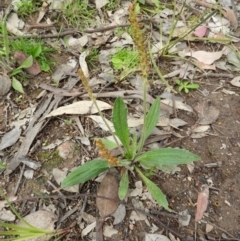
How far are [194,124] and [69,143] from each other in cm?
69

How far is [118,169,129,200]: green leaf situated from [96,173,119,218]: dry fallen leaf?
0.08 m

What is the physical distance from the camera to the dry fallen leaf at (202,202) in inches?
69.5

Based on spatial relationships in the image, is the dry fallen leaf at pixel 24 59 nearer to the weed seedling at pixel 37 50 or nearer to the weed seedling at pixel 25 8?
the weed seedling at pixel 37 50

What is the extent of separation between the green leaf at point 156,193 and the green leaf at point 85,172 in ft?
0.64

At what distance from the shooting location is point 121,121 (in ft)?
5.82

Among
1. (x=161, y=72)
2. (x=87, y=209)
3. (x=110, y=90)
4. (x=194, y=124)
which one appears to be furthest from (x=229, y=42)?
(x=87, y=209)

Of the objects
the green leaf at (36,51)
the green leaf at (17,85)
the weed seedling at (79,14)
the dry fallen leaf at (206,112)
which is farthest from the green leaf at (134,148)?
the weed seedling at (79,14)

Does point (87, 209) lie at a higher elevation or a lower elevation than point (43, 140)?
lower

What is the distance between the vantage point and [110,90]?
2.18 metres

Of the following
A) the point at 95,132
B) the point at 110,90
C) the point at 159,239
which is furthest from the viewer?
the point at 110,90

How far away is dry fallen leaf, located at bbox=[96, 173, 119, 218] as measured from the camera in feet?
5.75

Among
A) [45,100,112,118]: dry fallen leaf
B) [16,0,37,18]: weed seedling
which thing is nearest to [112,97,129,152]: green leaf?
[45,100,112,118]: dry fallen leaf

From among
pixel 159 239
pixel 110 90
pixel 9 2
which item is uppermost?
Answer: pixel 9 2

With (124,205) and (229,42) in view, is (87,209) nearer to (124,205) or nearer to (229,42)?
(124,205)
